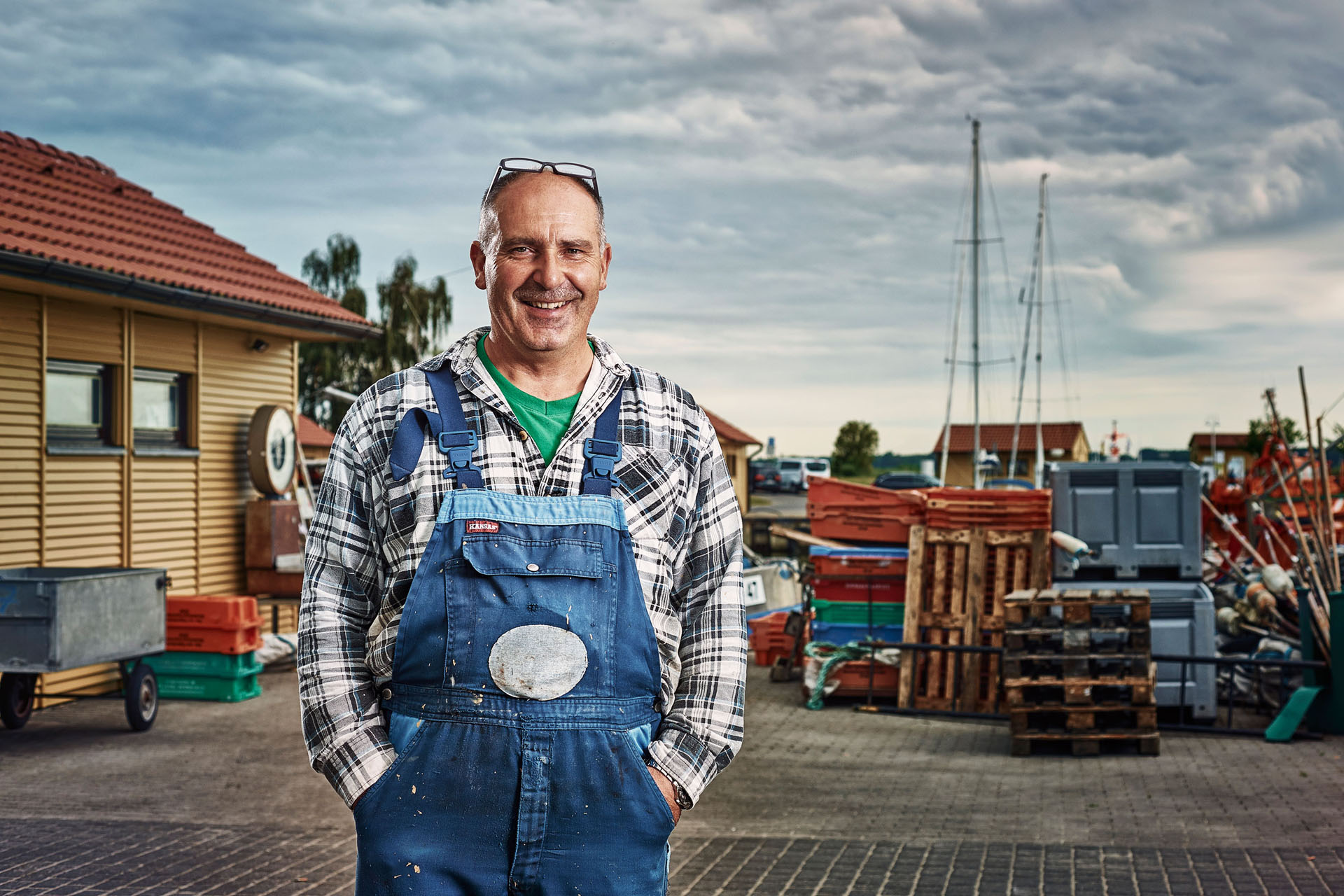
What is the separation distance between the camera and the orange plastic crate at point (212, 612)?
11562mm

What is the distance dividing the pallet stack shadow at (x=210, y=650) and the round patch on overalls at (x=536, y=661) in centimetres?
975

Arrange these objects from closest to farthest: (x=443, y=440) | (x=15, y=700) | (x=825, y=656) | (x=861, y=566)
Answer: (x=443, y=440), (x=15, y=700), (x=825, y=656), (x=861, y=566)

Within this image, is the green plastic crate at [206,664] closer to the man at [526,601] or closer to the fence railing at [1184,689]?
the fence railing at [1184,689]

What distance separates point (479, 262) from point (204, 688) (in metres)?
10.2

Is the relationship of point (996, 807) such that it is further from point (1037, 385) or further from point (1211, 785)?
point (1037, 385)

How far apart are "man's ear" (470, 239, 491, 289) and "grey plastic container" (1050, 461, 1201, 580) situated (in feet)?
31.1

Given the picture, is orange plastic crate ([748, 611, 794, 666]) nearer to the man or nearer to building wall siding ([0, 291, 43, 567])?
building wall siding ([0, 291, 43, 567])

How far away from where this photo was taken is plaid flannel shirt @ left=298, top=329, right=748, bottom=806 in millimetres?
2611

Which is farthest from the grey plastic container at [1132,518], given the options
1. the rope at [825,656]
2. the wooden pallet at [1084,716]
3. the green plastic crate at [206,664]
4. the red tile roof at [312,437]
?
the red tile roof at [312,437]

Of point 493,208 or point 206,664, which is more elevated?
point 493,208

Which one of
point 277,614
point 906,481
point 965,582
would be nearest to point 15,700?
point 277,614

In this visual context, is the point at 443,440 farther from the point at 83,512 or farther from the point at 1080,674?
the point at 83,512

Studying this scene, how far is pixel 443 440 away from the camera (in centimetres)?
261

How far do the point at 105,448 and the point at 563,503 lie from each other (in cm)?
1118
